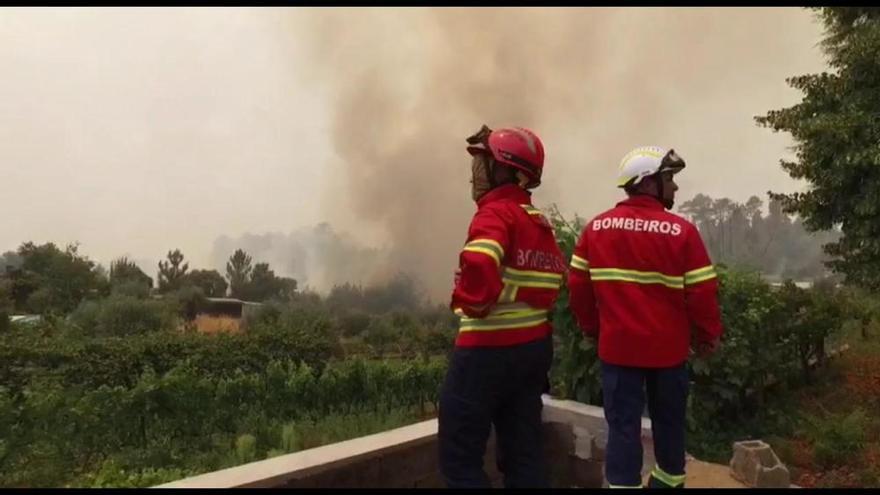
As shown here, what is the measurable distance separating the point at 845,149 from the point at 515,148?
14.5ft

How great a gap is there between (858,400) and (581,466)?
3.83m

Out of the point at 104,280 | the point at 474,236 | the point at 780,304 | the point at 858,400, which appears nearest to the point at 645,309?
the point at 474,236

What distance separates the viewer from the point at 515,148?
7.48 ft

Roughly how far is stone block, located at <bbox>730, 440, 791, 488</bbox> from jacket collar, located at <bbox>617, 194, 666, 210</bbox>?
4.34 feet

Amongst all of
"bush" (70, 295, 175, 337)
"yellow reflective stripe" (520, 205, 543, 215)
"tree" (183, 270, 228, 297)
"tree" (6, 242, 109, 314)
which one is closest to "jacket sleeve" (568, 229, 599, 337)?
"yellow reflective stripe" (520, 205, 543, 215)

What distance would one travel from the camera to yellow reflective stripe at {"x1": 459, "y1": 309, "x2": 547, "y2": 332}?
2150 mm

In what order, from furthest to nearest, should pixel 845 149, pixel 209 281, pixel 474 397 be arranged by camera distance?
pixel 209 281 → pixel 845 149 → pixel 474 397

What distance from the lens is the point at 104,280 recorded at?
18.6 metres

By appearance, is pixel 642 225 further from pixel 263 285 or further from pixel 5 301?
pixel 263 285

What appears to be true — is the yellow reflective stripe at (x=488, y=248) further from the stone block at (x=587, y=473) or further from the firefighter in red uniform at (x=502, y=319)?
the stone block at (x=587, y=473)

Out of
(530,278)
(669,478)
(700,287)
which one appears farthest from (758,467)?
(530,278)

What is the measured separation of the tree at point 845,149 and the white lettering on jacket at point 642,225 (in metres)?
3.70

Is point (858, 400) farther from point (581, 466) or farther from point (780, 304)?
point (581, 466)

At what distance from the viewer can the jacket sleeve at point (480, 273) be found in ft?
6.61
